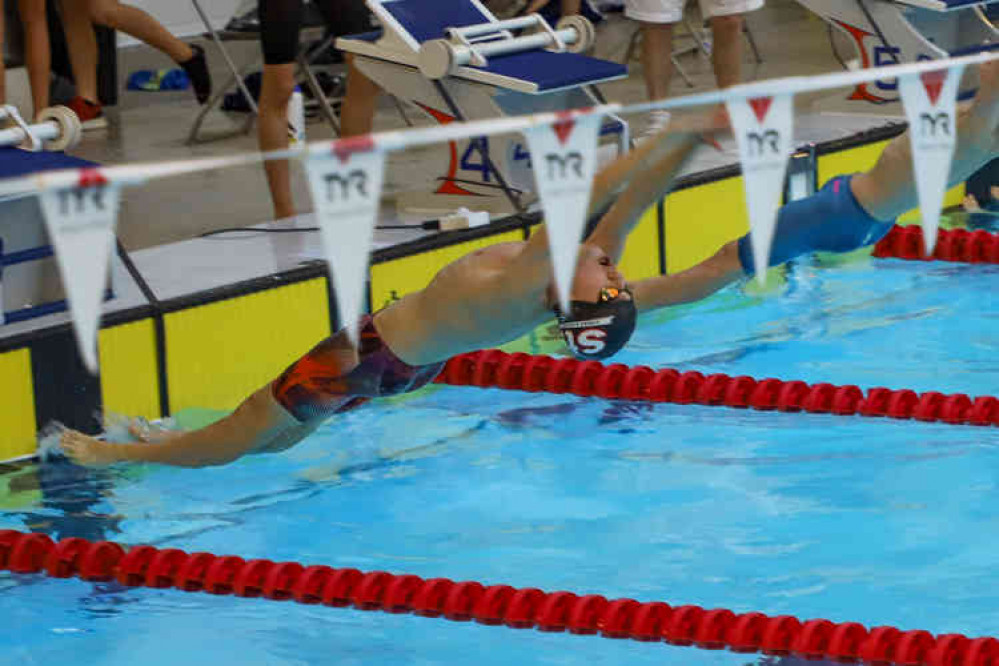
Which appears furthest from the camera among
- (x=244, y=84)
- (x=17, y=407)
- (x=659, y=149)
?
(x=244, y=84)

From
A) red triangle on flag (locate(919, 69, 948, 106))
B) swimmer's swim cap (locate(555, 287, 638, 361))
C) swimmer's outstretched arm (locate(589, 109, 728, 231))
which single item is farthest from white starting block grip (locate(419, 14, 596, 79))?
red triangle on flag (locate(919, 69, 948, 106))

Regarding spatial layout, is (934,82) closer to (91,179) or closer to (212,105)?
(91,179)

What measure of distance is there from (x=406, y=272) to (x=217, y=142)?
2136 millimetres

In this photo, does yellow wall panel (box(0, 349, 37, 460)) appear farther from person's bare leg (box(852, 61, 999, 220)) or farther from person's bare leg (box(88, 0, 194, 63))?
person's bare leg (box(88, 0, 194, 63))

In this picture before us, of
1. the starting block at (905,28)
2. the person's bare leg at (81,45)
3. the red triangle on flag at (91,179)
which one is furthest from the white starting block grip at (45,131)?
the starting block at (905,28)

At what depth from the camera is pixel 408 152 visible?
708 centimetres

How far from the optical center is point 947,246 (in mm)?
5816

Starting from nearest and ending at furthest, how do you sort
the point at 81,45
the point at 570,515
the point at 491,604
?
the point at 491,604, the point at 570,515, the point at 81,45

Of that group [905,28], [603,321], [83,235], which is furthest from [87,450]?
[905,28]

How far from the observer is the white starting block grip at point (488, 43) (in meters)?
5.25

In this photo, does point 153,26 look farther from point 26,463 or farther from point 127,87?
→ point 26,463

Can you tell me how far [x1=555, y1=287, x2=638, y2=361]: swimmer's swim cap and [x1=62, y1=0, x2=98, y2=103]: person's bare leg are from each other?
378 cm

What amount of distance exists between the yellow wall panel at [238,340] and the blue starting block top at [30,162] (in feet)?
1.56

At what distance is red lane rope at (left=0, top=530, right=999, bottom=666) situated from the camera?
9.84 ft
